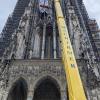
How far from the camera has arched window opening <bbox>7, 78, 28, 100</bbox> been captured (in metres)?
20.4

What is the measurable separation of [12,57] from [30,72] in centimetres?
247

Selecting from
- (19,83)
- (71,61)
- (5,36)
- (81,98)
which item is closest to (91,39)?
(5,36)

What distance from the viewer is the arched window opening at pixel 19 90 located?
20441mm

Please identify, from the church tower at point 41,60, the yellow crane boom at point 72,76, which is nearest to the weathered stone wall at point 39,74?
the church tower at point 41,60

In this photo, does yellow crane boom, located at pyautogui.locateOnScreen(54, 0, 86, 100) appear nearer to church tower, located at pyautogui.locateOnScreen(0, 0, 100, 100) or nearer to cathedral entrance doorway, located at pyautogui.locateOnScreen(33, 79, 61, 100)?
church tower, located at pyautogui.locateOnScreen(0, 0, 100, 100)

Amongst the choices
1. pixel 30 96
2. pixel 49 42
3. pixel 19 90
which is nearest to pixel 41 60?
pixel 19 90

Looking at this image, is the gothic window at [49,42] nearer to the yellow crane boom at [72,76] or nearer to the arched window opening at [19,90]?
the arched window opening at [19,90]

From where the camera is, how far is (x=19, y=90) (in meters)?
21.2

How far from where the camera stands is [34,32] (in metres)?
28.6

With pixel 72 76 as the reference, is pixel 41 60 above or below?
above

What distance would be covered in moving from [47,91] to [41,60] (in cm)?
268

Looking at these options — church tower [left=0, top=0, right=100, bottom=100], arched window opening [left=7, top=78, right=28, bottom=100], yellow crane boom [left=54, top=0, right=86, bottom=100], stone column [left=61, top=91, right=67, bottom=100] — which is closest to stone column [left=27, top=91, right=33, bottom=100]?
church tower [left=0, top=0, right=100, bottom=100]

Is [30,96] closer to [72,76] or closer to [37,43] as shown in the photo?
[72,76]

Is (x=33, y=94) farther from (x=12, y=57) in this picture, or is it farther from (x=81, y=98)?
(x=81, y=98)
